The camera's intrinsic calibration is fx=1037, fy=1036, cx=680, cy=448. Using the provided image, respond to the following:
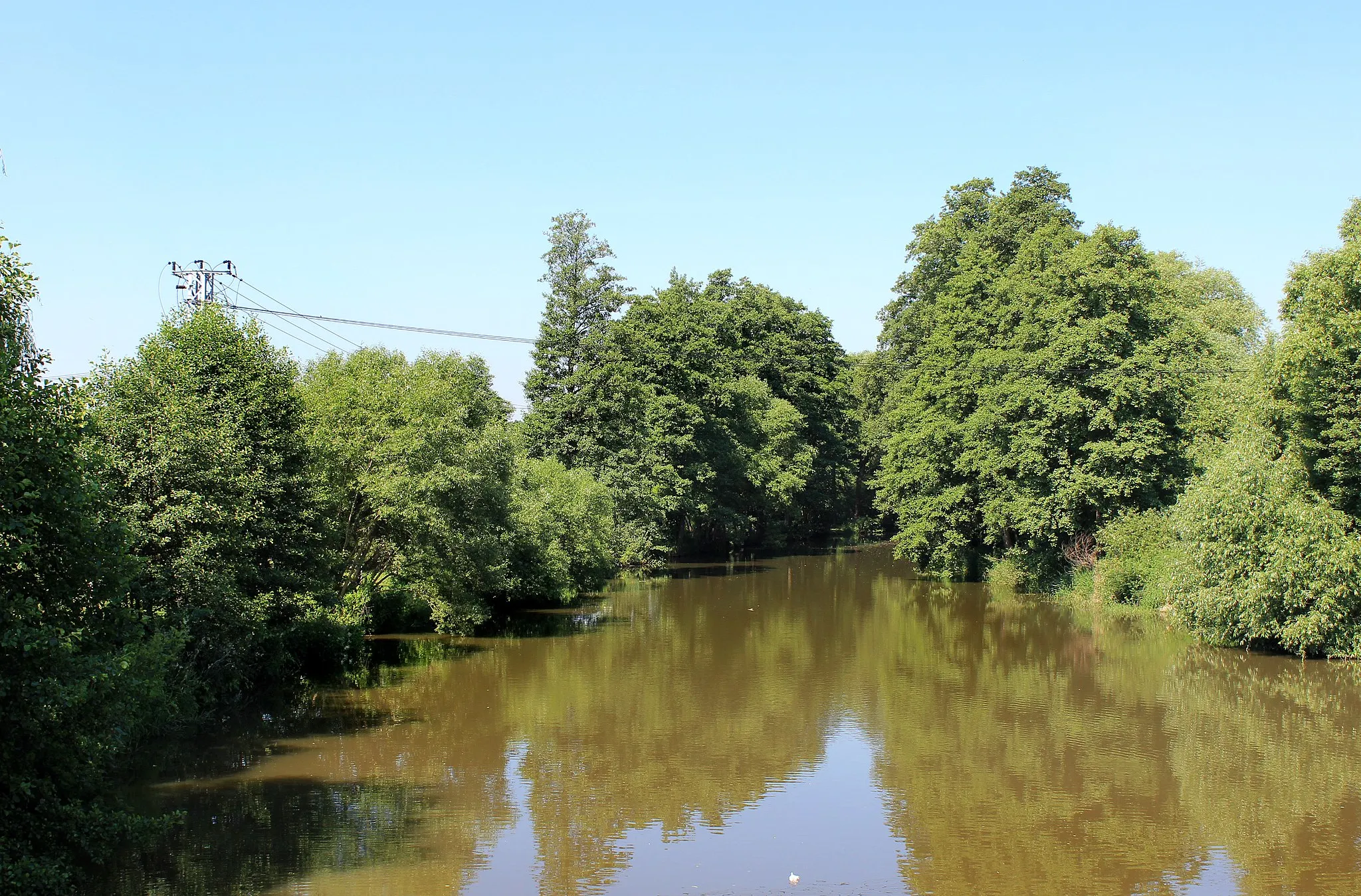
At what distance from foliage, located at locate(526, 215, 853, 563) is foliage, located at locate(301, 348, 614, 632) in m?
15.1

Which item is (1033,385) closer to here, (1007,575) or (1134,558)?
(1134,558)

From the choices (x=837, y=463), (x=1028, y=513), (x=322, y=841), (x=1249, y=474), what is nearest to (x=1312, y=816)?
(x=1249, y=474)

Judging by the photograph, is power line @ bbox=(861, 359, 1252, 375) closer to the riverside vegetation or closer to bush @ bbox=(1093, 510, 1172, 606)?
the riverside vegetation

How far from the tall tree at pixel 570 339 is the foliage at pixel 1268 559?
95.1ft

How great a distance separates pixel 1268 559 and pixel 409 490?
73.5ft

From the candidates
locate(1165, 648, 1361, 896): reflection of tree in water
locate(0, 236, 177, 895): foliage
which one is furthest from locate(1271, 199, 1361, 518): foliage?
locate(0, 236, 177, 895): foliage

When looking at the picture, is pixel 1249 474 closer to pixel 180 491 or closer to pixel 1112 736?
pixel 1112 736

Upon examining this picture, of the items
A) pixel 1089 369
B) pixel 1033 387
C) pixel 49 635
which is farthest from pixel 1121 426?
pixel 49 635

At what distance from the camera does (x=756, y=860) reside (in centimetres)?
1466

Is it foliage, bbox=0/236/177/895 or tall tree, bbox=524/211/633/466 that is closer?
foliage, bbox=0/236/177/895

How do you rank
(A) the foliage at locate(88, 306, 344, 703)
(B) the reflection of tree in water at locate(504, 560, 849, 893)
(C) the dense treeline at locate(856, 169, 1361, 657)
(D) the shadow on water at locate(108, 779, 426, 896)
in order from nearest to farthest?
(D) the shadow on water at locate(108, 779, 426, 896), (B) the reflection of tree in water at locate(504, 560, 849, 893), (A) the foliage at locate(88, 306, 344, 703), (C) the dense treeline at locate(856, 169, 1361, 657)

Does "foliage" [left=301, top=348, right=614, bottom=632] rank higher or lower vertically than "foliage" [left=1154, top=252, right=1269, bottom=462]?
lower

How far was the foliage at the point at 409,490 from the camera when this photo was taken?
28.8 metres

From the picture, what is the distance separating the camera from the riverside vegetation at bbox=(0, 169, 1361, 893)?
40.5 feet
